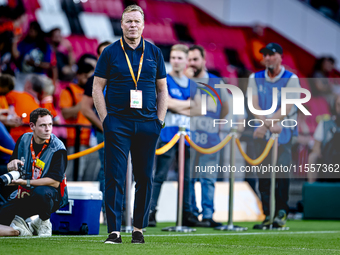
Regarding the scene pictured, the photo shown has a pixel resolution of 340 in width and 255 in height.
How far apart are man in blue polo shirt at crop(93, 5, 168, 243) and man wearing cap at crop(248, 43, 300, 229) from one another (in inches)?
114

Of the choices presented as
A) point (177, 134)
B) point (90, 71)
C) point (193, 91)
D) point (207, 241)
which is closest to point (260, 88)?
point (193, 91)

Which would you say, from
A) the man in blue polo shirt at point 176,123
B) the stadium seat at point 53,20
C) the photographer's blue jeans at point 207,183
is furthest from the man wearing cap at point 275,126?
the stadium seat at point 53,20

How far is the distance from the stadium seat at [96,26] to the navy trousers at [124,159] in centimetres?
1286

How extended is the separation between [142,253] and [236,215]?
5178mm

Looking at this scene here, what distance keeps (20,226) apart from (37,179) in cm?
42

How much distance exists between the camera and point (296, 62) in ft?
75.4

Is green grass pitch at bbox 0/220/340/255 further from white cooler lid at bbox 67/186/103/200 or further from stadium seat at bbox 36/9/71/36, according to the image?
stadium seat at bbox 36/9/71/36

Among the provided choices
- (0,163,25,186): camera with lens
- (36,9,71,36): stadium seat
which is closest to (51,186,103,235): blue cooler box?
(0,163,25,186): camera with lens

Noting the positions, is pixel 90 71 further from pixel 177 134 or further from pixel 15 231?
pixel 15 231

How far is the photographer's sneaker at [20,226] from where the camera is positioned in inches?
228

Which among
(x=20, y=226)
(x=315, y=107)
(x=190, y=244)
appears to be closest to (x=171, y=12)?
(x=315, y=107)

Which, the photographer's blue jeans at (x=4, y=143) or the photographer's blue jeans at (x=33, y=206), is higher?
the photographer's blue jeans at (x=4, y=143)

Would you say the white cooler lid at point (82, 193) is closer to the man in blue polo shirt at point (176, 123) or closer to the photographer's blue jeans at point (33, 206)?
the photographer's blue jeans at point (33, 206)

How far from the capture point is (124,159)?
Answer: 5121 mm
